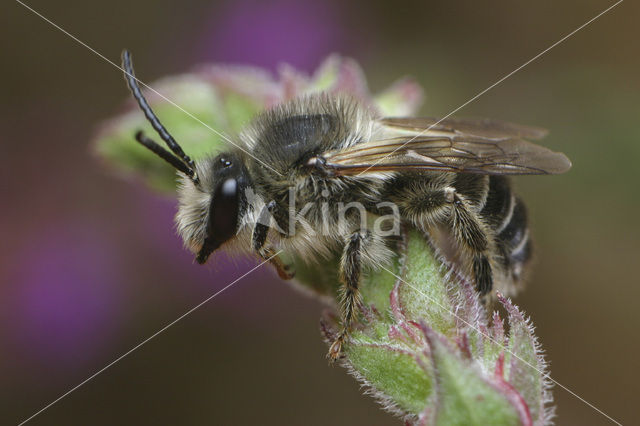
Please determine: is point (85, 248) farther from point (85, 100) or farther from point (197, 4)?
point (197, 4)

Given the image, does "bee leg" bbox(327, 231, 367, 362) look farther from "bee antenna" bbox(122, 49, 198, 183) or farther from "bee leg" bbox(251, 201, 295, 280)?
"bee antenna" bbox(122, 49, 198, 183)

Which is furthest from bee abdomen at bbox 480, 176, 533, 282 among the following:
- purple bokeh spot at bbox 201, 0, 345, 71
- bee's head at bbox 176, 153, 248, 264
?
purple bokeh spot at bbox 201, 0, 345, 71

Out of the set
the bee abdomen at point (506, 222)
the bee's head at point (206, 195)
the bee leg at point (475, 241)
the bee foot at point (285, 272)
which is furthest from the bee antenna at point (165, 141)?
the bee abdomen at point (506, 222)

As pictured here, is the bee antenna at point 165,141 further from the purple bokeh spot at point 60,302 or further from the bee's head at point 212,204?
the purple bokeh spot at point 60,302

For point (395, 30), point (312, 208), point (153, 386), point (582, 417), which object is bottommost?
point (153, 386)

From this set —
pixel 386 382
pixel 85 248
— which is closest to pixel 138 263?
pixel 85 248

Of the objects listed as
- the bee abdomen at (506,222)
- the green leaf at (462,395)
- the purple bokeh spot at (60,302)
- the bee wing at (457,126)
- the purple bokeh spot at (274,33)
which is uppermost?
the purple bokeh spot at (274,33)
